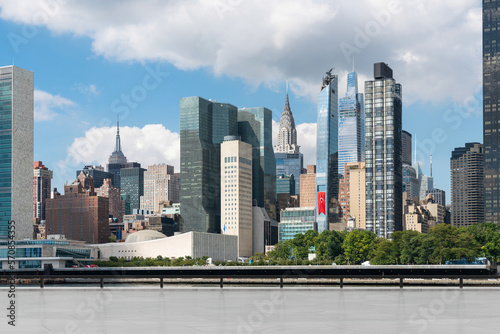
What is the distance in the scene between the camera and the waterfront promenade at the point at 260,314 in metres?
24.8

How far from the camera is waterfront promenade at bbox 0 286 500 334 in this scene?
2478 centimetres

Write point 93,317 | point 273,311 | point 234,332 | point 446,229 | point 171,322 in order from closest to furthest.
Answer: point 234,332 → point 171,322 → point 93,317 → point 273,311 → point 446,229

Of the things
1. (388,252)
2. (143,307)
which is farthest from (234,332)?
(388,252)

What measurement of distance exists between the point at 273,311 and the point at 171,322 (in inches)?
238

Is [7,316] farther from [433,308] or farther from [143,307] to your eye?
[433,308]

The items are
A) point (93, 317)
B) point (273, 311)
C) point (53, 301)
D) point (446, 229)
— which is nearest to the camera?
point (93, 317)

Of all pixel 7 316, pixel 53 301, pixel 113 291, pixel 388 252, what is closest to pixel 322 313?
pixel 7 316

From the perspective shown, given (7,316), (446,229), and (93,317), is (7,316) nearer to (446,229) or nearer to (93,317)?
(93,317)

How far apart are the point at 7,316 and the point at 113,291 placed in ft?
66.7

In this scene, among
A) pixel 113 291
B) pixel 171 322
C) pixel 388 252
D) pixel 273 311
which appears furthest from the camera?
pixel 388 252

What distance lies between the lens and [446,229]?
17788cm

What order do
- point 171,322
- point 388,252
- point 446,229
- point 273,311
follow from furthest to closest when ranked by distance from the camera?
point 388,252 < point 446,229 < point 273,311 < point 171,322

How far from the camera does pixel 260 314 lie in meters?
29.7

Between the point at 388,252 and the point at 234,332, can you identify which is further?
the point at 388,252
